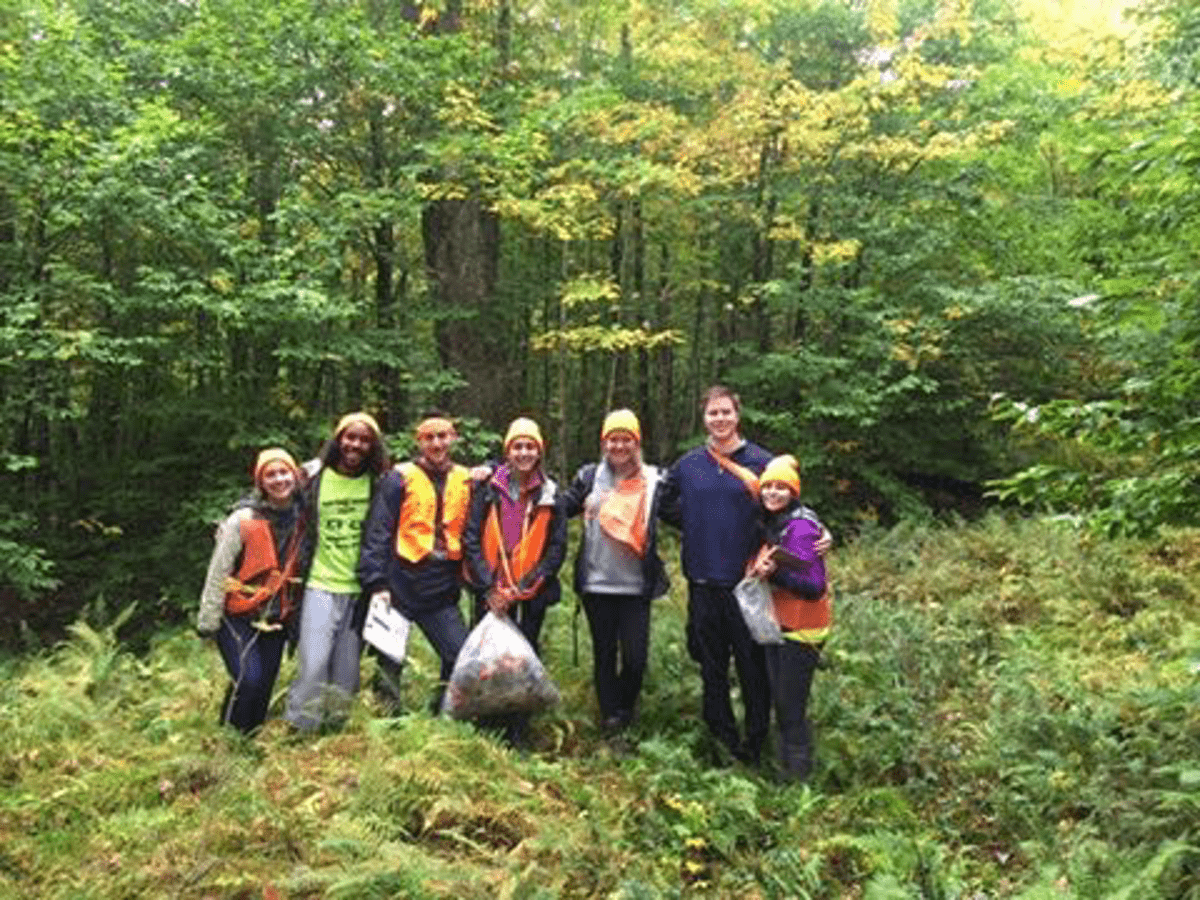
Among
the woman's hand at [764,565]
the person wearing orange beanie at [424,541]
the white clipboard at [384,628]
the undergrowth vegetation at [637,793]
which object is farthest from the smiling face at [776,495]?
the white clipboard at [384,628]

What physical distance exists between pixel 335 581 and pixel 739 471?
8.82 feet

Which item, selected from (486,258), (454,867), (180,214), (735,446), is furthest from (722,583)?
(486,258)

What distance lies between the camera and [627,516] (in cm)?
636

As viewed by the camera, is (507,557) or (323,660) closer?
(323,660)

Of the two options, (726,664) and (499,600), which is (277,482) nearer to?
(499,600)

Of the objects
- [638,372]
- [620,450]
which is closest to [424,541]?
[620,450]

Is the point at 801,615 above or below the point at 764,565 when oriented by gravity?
below

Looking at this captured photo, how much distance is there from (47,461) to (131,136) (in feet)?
13.9

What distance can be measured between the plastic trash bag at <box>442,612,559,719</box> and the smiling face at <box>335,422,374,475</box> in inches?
52.3

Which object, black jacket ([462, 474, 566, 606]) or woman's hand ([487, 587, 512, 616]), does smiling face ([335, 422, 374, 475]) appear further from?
woman's hand ([487, 587, 512, 616])

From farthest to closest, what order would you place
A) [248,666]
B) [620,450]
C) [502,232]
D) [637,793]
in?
[502,232] < [620,450] < [248,666] < [637,793]

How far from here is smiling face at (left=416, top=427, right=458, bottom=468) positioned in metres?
6.37

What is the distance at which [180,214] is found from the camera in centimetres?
978

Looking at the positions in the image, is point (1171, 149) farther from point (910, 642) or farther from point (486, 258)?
point (486, 258)
